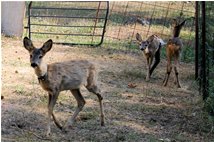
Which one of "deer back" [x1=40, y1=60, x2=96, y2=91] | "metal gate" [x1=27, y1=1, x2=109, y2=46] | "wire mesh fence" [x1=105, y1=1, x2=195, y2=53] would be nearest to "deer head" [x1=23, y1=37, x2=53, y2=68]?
"deer back" [x1=40, y1=60, x2=96, y2=91]

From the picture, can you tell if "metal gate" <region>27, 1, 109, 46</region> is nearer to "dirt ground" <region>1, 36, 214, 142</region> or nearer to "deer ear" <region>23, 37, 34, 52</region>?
"dirt ground" <region>1, 36, 214, 142</region>

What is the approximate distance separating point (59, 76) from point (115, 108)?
1.60 m

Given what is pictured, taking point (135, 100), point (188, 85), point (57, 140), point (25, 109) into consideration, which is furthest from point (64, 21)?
point (57, 140)

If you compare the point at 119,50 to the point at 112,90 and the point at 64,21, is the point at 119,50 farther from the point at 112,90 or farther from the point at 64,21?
the point at 112,90

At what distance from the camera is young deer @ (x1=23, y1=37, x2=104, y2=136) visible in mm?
6191

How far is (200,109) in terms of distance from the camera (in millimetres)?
8039

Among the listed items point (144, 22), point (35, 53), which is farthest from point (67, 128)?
point (144, 22)

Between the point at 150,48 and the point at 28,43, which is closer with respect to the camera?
the point at 28,43

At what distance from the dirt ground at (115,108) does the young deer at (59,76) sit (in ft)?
0.94

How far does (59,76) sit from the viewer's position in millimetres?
6383

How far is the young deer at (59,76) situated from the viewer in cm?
619

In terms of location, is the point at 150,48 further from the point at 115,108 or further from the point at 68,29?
the point at 68,29

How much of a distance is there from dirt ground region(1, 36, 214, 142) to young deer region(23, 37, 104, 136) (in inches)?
11.3

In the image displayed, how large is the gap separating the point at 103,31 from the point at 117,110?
5839mm
